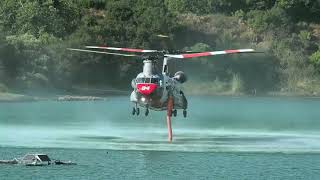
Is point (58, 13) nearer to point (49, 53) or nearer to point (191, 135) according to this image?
point (49, 53)

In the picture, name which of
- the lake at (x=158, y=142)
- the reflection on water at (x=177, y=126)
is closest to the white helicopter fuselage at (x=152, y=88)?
the lake at (x=158, y=142)

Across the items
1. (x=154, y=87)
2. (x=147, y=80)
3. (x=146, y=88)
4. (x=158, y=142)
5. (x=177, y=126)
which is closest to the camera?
(x=146, y=88)

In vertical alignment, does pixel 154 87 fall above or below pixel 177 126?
above

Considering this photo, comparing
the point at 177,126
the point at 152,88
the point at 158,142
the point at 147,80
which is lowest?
the point at 177,126

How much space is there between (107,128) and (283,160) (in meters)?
36.1

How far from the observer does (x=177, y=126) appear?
5335 inches

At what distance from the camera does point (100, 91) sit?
191 m

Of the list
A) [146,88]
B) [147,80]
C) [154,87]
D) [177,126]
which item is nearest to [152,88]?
[154,87]

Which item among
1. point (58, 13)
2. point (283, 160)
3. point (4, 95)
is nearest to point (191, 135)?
point (283, 160)

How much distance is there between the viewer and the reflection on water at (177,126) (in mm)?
107375

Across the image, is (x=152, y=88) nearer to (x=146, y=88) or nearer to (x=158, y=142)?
(x=146, y=88)

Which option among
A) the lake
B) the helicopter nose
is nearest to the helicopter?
the helicopter nose

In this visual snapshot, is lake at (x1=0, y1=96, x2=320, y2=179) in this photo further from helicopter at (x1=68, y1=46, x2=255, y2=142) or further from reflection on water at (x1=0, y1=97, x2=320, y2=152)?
helicopter at (x1=68, y1=46, x2=255, y2=142)

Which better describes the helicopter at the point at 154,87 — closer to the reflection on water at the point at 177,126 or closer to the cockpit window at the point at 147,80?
the cockpit window at the point at 147,80
